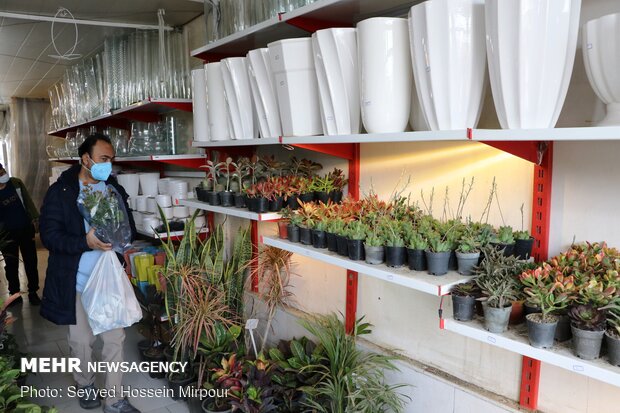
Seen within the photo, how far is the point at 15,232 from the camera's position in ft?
15.0

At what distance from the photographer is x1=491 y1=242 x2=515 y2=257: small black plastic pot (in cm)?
145

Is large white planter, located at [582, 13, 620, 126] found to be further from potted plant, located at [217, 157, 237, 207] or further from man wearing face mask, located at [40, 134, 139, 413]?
man wearing face mask, located at [40, 134, 139, 413]

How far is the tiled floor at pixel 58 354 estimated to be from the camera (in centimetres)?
275

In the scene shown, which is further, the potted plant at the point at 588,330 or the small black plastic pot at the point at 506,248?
the small black plastic pot at the point at 506,248

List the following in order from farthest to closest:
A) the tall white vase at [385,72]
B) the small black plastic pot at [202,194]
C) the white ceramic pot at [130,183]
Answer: the white ceramic pot at [130,183], the small black plastic pot at [202,194], the tall white vase at [385,72]

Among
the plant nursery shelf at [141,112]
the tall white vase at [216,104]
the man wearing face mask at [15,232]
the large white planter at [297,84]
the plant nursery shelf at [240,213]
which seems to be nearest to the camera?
the large white planter at [297,84]

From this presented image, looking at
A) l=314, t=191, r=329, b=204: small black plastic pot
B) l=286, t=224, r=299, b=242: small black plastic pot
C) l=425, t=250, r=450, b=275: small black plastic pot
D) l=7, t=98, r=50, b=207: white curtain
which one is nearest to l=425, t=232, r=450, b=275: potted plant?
l=425, t=250, r=450, b=275: small black plastic pot

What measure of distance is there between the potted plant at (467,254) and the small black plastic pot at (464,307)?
142 millimetres

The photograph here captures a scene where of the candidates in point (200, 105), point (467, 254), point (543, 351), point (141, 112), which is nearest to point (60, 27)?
point (141, 112)

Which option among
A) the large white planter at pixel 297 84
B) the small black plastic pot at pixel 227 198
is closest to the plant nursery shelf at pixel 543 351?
the large white planter at pixel 297 84

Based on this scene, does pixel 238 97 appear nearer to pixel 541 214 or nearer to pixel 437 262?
pixel 437 262

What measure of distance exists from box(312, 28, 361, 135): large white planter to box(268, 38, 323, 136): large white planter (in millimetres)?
99

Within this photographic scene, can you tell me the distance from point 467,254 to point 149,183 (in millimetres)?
3016

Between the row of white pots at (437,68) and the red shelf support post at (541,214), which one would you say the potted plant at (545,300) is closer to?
the red shelf support post at (541,214)
